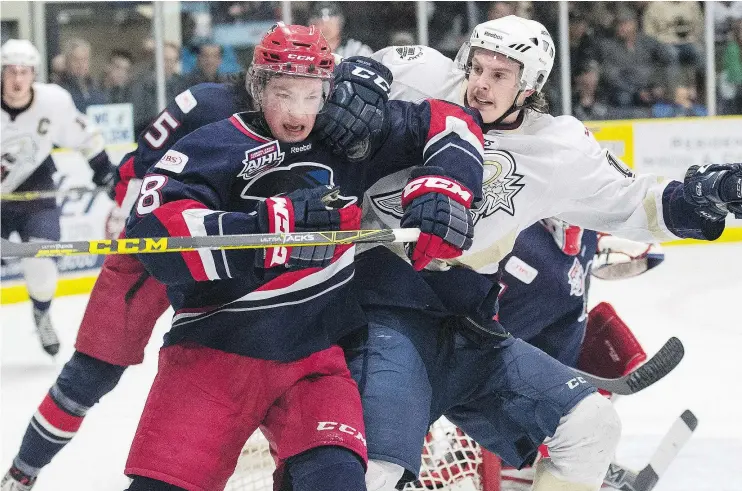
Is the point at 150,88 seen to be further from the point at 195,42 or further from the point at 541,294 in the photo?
the point at 541,294

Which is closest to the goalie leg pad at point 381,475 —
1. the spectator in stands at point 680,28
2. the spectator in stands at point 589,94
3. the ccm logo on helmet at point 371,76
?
the ccm logo on helmet at point 371,76

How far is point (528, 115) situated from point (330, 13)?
3.56m

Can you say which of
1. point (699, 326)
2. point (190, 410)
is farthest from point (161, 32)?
point (190, 410)

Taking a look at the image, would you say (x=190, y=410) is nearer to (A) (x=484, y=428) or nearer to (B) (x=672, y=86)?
(A) (x=484, y=428)

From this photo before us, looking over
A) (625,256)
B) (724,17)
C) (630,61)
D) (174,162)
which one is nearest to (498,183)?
(174,162)

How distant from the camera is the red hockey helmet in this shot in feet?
6.55

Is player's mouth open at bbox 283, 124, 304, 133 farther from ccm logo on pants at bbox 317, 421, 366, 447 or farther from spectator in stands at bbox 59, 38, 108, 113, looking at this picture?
spectator in stands at bbox 59, 38, 108, 113

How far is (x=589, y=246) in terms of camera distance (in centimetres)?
314

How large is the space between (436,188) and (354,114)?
0.65ft

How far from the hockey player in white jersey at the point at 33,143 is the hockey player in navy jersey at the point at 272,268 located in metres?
2.76

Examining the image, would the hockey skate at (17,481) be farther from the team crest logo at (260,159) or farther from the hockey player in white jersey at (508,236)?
the team crest logo at (260,159)

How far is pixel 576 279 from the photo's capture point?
3059 millimetres

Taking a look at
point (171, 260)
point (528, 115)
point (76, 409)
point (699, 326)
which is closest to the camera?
point (171, 260)

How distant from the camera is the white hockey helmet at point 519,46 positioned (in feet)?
7.80
